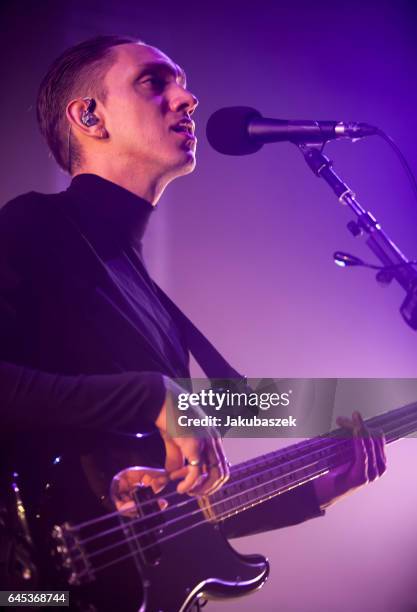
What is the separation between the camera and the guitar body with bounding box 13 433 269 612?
0.96 m

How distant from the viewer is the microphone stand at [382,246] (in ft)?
4.42

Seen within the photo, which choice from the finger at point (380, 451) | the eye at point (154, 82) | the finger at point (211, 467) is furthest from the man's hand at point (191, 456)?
the eye at point (154, 82)

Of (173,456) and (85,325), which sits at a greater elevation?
(85,325)

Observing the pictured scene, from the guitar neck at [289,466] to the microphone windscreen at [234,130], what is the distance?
806mm

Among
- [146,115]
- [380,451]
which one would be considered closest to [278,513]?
[380,451]

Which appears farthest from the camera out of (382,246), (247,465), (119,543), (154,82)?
(154,82)

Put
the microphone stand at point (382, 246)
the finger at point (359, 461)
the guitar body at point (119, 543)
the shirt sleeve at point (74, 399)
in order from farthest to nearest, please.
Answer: the finger at point (359, 461) < the microphone stand at point (382, 246) < the shirt sleeve at point (74, 399) < the guitar body at point (119, 543)

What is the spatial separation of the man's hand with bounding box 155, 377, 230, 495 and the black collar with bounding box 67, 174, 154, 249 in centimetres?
49

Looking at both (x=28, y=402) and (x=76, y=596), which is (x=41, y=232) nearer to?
(x=28, y=402)

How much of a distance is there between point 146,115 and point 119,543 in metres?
1.10

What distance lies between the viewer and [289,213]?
2207 mm

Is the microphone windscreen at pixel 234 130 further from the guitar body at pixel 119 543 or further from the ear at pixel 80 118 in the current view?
the guitar body at pixel 119 543

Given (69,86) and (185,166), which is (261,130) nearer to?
(185,166)

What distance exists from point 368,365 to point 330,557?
777 millimetres
